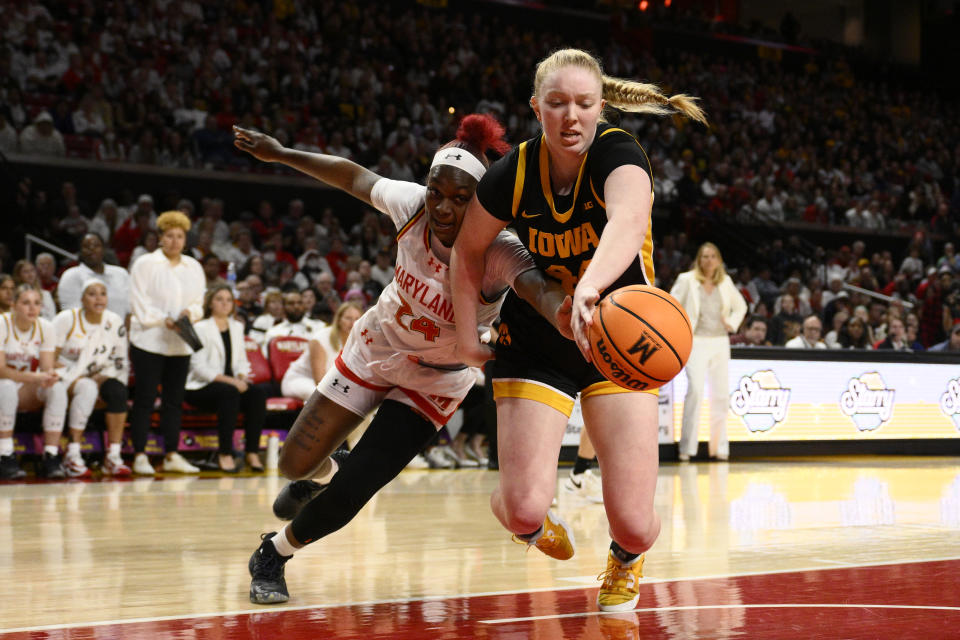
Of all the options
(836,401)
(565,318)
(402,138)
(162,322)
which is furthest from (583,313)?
(402,138)

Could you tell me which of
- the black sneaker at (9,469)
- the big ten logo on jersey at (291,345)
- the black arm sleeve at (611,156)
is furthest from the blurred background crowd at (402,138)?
the black arm sleeve at (611,156)

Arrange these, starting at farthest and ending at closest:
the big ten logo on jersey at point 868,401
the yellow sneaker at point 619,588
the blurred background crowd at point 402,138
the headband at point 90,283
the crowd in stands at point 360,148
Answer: the blurred background crowd at point 402,138 < the crowd in stands at point 360,148 < the big ten logo on jersey at point 868,401 < the headband at point 90,283 < the yellow sneaker at point 619,588

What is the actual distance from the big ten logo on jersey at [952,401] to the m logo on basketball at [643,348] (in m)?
9.88

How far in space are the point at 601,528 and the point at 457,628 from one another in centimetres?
257

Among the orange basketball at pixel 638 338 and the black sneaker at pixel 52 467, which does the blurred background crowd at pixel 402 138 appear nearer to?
the black sneaker at pixel 52 467

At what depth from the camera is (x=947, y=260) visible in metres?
16.3

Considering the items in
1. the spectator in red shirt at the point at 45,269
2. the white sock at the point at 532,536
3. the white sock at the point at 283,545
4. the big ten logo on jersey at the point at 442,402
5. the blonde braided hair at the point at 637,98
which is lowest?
the white sock at the point at 283,545

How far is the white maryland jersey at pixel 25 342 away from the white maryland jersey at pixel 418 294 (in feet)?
16.2

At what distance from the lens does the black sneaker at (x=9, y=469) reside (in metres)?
7.77

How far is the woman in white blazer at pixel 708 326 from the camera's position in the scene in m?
9.87

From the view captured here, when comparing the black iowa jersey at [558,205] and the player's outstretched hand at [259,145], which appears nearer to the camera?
the black iowa jersey at [558,205]

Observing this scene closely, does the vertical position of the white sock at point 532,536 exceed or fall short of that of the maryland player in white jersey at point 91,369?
it falls short

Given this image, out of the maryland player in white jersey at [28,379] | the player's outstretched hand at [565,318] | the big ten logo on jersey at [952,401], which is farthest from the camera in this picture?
the big ten logo on jersey at [952,401]

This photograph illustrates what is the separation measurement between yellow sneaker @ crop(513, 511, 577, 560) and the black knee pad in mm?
5337
